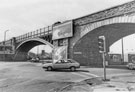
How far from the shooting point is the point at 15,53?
60188mm

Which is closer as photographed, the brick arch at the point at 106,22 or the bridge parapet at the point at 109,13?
the brick arch at the point at 106,22

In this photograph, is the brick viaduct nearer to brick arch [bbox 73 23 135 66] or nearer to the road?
brick arch [bbox 73 23 135 66]

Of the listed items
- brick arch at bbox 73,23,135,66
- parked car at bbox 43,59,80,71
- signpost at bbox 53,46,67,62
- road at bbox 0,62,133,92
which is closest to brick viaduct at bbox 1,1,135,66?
brick arch at bbox 73,23,135,66

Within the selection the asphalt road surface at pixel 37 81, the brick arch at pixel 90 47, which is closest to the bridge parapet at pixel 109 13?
the brick arch at pixel 90 47

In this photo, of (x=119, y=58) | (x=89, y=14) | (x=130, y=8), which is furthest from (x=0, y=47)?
(x=130, y=8)

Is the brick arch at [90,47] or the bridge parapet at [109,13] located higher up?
the bridge parapet at [109,13]

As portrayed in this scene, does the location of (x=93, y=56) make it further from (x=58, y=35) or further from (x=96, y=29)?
(x=58, y=35)

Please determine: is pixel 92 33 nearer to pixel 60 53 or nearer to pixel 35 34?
pixel 60 53

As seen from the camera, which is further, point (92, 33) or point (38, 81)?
point (92, 33)

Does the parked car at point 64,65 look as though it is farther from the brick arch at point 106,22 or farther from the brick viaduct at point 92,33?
the brick arch at point 106,22

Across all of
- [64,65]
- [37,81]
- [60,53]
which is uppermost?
[60,53]

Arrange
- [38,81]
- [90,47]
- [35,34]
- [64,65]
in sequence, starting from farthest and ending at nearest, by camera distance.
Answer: [35,34]
[90,47]
[64,65]
[38,81]

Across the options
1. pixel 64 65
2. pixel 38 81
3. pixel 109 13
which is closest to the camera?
pixel 38 81

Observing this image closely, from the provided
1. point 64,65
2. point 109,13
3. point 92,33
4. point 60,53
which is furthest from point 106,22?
point 60,53
